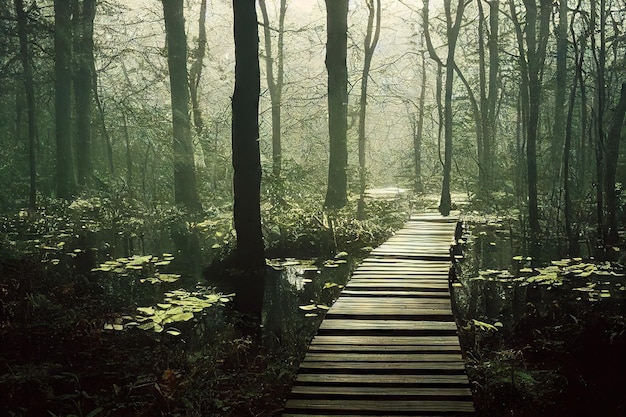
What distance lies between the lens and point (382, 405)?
3.95m

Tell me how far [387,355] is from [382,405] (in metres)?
1.00

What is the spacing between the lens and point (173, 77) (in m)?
18.4

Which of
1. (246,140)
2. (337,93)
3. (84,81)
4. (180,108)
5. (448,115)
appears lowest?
(246,140)

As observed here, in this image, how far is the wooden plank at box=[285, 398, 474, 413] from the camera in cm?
385

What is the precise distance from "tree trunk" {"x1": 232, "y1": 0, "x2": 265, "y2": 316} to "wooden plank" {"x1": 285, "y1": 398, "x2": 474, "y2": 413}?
621cm

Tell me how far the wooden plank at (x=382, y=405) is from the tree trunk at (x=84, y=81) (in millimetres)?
18480

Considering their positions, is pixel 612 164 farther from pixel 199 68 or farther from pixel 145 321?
pixel 199 68

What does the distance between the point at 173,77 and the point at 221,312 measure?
1178cm

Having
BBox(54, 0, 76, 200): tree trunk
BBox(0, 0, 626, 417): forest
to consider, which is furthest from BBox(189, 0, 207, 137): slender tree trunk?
BBox(54, 0, 76, 200): tree trunk

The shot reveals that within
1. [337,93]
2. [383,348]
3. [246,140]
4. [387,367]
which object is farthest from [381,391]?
[337,93]

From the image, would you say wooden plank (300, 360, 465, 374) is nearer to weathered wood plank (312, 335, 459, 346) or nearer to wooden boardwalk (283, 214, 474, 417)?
wooden boardwalk (283, 214, 474, 417)

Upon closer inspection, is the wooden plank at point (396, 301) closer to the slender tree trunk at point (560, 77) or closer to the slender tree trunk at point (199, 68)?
the slender tree trunk at point (560, 77)

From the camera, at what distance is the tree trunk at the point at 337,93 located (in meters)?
17.0

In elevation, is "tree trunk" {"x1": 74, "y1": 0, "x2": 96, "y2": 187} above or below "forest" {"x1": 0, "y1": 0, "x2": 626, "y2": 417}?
above
